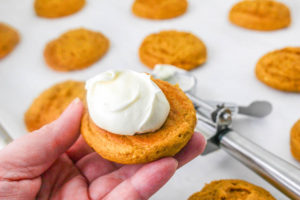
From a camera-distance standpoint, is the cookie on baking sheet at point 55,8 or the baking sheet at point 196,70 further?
the cookie on baking sheet at point 55,8

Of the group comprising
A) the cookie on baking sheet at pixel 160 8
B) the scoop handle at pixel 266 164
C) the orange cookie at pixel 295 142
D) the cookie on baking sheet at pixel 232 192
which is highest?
the cookie on baking sheet at pixel 160 8

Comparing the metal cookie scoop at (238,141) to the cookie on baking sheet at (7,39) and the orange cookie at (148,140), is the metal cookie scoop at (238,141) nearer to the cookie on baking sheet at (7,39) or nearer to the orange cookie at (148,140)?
the orange cookie at (148,140)

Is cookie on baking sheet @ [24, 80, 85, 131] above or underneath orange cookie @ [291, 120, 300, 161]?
above

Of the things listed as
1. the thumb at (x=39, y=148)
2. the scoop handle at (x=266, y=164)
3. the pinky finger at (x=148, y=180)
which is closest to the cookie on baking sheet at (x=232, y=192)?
the scoop handle at (x=266, y=164)

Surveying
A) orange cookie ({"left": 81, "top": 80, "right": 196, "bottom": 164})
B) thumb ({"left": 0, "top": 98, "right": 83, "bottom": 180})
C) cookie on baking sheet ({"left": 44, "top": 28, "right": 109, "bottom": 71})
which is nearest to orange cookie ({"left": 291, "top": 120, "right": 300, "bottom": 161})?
orange cookie ({"left": 81, "top": 80, "right": 196, "bottom": 164})

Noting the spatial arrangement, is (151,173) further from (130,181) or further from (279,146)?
(279,146)

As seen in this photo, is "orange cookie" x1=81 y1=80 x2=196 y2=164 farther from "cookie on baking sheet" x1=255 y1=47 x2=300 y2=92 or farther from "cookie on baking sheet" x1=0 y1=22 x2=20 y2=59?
"cookie on baking sheet" x1=0 y1=22 x2=20 y2=59

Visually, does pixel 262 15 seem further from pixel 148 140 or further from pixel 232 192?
pixel 148 140
